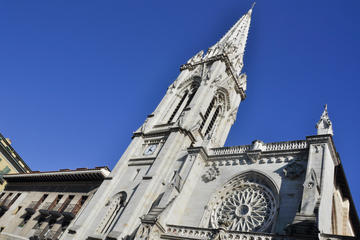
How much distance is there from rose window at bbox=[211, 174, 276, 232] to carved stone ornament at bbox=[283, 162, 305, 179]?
1431 millimetres

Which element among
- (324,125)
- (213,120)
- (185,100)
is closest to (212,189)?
(324,125)

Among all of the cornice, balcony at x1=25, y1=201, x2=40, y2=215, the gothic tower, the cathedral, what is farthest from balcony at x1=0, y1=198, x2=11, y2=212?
the gothic tower

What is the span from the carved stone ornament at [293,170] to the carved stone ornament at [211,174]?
4638mm

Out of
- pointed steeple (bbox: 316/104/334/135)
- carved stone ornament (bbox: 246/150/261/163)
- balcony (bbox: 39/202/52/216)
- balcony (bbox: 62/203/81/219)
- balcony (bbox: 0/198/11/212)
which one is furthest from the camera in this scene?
balcony (bbox: 0/198/11/212)

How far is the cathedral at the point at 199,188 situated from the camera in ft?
51.0

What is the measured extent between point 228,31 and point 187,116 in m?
20.9

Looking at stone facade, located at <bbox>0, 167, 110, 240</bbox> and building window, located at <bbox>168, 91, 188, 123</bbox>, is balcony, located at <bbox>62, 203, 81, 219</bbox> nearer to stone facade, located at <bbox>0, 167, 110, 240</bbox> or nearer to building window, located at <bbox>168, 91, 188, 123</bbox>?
stone facade, located at <bbox>0, 167, 110, 240</bbox>

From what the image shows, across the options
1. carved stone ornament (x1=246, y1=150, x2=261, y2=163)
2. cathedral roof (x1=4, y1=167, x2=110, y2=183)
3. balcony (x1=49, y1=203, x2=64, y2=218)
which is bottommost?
balcony (x1=49, y1=203, x2=64, y2=218)

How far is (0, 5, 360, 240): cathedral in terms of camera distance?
1555cm

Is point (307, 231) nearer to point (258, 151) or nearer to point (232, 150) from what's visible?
point (258, 151)

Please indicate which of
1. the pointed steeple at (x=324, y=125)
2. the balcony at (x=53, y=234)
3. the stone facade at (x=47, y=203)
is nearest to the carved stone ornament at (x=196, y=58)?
the stone facade at (x=47, y=203)

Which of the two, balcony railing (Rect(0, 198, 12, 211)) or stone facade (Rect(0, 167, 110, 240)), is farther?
balcony railing (Rect(0, 198, 12, 211))

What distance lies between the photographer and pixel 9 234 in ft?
89.7

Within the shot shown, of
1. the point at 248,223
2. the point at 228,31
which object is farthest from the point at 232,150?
the point at 228,31
